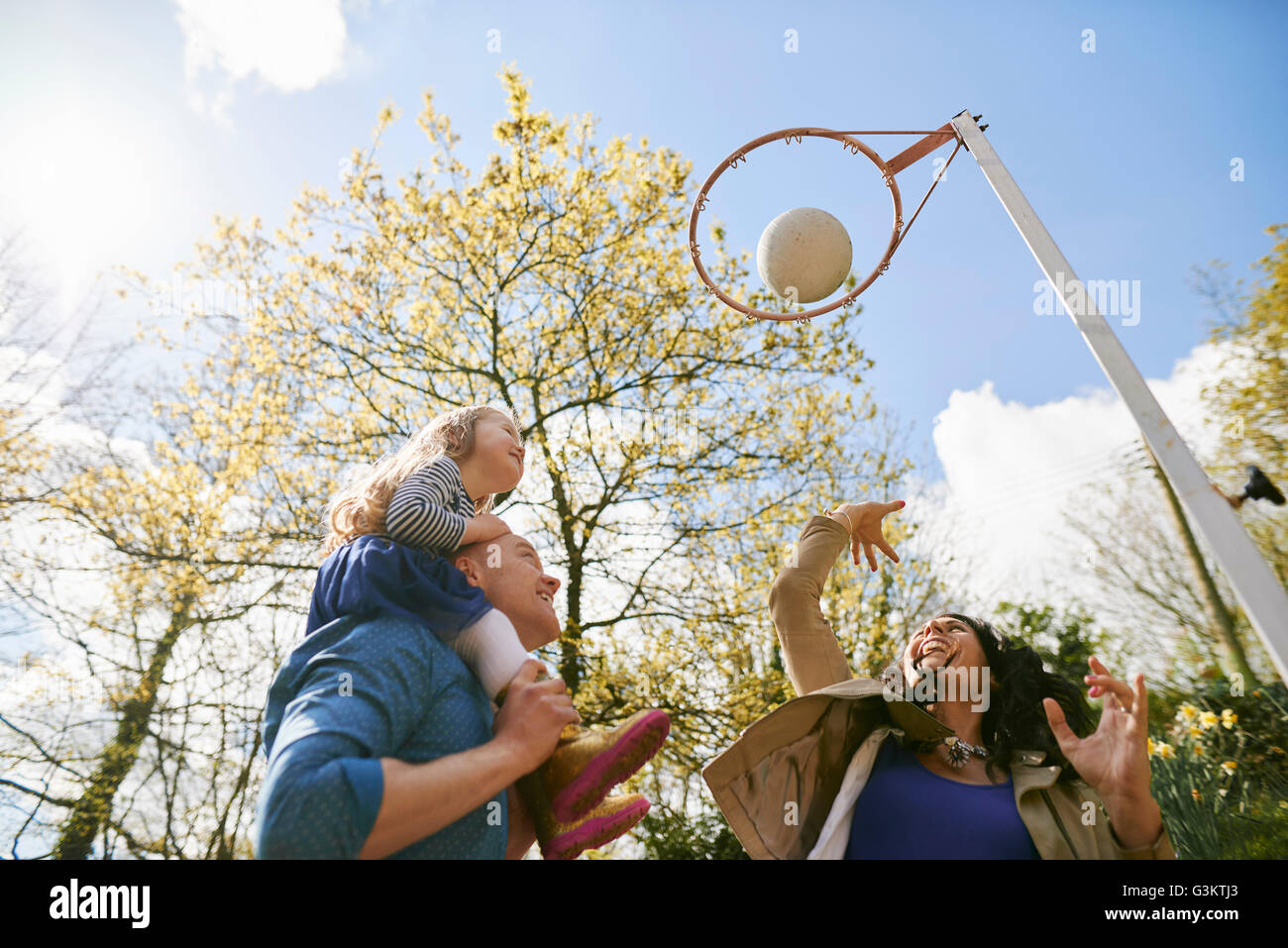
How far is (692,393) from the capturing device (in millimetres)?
9867

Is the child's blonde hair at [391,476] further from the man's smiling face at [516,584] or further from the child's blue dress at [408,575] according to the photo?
the man's smiling face at [516,584]

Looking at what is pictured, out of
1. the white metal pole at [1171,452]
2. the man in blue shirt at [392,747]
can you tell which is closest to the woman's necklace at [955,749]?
the white metal pole at [1171,452]

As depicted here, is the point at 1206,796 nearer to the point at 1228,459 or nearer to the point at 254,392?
the point at 1228,459

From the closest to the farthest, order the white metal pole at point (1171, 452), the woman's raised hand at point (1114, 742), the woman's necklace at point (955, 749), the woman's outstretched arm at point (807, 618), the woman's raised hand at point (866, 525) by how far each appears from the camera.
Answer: the white metal pole at point (1171, 452), the woman's raised hand at point (1114, 742), the woman's necklace at point (955, 749), the woman's outstretched arm at point (807, 618), the woman's raised hand at point (866, 525)

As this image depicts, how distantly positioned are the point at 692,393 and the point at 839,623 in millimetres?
3521

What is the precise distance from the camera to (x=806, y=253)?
10.6 ft

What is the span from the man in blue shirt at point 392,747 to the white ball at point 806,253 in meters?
2.05

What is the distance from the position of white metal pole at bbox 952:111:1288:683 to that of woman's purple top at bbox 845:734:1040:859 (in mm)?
971

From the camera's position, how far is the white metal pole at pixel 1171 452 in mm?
1960

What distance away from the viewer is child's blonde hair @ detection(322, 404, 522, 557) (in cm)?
244

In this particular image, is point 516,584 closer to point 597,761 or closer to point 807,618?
point 597,761

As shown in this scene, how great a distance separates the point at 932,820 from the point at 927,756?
373 mm
